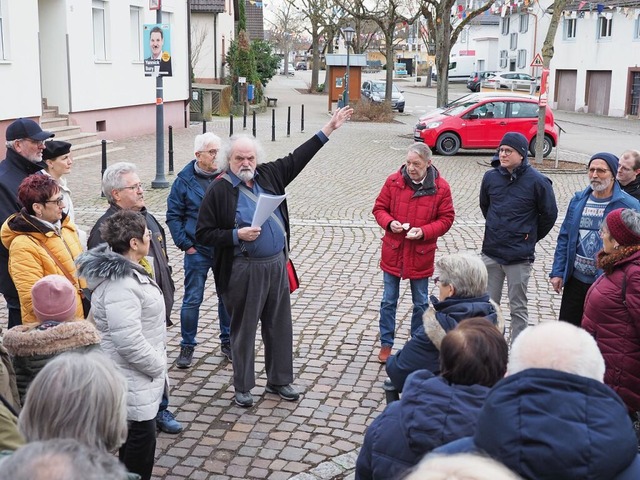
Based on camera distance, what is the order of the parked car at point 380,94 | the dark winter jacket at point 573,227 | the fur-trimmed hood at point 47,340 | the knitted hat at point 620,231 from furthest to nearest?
the parked car at point 380,94 < the dark winter jacket at point 573,227 < the knitted hat at point 620,231 < the fur-trimmed hood at point 47,340

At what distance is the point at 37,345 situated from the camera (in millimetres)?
3533

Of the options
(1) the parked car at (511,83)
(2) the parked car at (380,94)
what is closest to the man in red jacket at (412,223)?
(2) the parked car at (380,94)

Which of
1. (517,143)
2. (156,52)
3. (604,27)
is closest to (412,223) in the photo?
(517,143)

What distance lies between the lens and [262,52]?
160 feet

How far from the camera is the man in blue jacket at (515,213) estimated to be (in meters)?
6.20

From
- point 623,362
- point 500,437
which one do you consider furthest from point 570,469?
point 623,362

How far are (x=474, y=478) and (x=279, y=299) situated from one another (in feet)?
12.9

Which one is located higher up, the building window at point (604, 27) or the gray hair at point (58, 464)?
the building window at point (604, 27)

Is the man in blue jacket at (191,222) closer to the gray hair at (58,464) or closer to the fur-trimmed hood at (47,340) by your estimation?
the fur-trimmed hood at (47,340)

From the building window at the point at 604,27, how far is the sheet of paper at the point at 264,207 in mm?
40565

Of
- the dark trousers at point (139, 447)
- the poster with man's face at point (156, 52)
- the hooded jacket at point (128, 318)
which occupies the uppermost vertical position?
the poster with man's face at point (156, 52)

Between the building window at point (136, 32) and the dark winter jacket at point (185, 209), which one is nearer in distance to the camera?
the dark winter jacket at point (185, 209)

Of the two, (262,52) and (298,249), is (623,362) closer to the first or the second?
(298,249)

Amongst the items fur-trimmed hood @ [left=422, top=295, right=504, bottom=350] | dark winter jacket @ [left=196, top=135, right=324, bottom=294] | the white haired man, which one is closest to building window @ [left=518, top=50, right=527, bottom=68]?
dark winter jacket @ [left=196, top=135, right=324, bottom=294]
